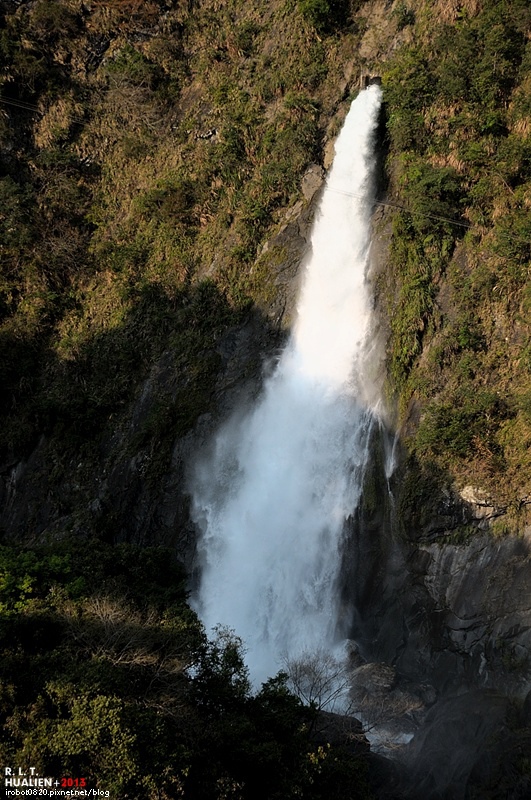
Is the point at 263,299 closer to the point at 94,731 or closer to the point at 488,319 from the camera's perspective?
the point at 488,319

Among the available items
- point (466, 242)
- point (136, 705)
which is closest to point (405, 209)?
point (466, 242)

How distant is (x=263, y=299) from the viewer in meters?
23.7

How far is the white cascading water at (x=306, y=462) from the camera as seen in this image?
1888 cm

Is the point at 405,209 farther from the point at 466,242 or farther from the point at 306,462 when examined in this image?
the point at 306,462

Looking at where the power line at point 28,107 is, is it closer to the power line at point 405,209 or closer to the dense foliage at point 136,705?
the power line at point 405,209

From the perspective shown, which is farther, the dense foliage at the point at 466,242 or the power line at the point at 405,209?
Result: the power line at the point at 405,209

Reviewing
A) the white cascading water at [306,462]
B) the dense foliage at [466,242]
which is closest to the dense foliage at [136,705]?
the white cascading water at [306,462]

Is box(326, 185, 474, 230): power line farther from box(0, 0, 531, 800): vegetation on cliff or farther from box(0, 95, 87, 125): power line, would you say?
box(0, 95, 87, 125): power line

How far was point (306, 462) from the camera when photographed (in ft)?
66.8

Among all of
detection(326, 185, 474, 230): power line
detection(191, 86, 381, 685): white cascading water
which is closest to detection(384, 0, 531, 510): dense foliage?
detection(326, 185, 474, 230): power line

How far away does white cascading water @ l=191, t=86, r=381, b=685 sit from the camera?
61.9 ft

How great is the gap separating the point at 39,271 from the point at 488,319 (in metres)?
19.4

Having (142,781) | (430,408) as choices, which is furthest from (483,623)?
(142,781)

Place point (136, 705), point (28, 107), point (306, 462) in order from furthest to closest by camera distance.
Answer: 1. point (28, 107)
2. point (306, 462)
3. point (136, 705)
